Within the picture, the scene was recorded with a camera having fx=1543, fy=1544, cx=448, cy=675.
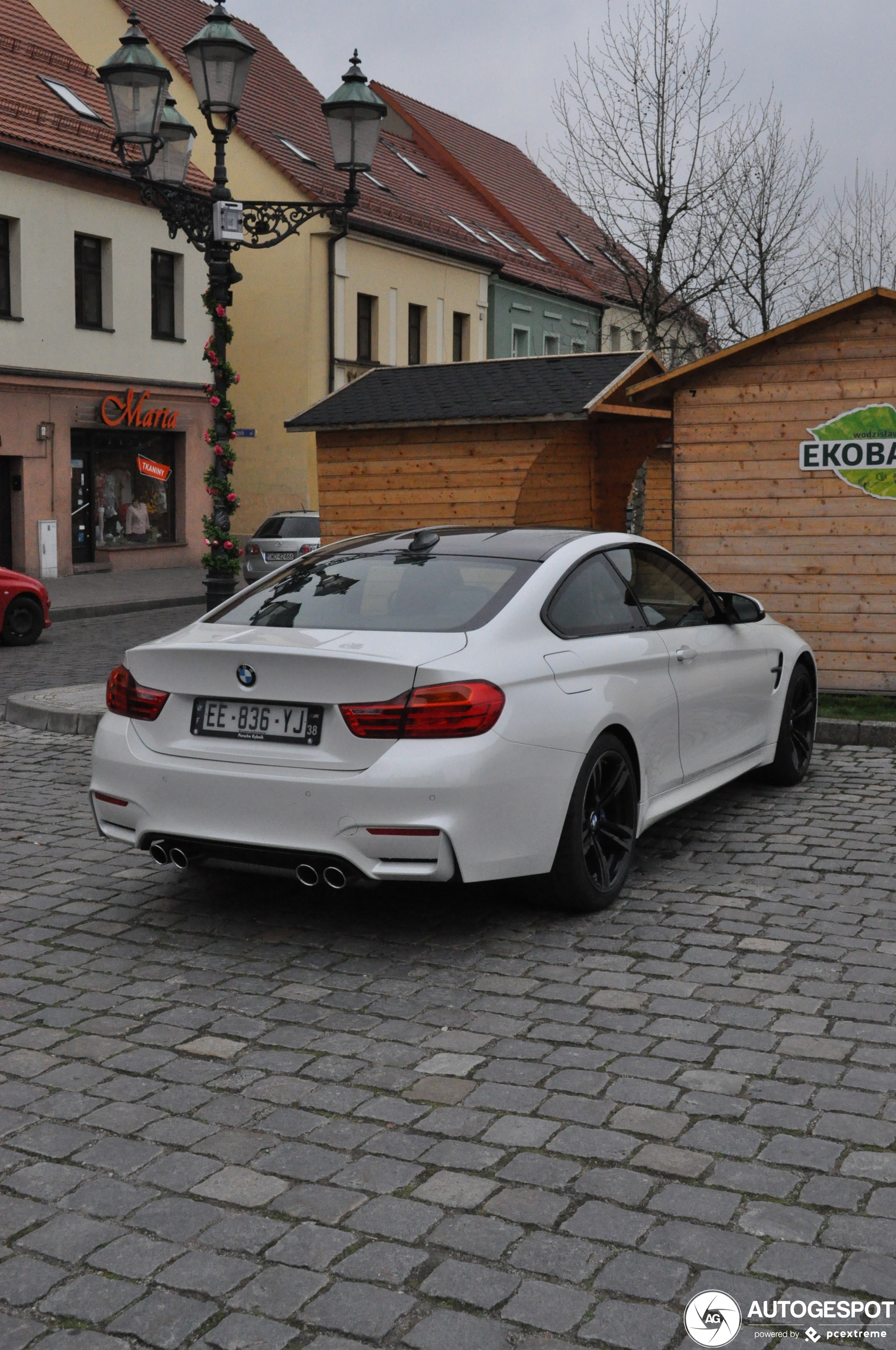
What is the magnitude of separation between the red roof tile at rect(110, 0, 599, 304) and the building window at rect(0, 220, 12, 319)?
29.6ft

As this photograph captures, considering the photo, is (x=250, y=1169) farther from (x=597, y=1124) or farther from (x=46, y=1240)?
(x=597, y=1124)

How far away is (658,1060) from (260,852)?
166 centimetres

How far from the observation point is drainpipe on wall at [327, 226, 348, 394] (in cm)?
3491

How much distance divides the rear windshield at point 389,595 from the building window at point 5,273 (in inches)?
883

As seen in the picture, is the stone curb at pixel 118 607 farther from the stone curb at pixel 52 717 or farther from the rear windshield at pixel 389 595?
Result: the rear windshield at pixel 389 595

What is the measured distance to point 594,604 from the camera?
6324 millimetres

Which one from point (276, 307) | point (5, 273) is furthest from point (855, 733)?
point (276, 307)

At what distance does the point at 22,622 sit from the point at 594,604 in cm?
1259

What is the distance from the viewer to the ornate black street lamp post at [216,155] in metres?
12.2

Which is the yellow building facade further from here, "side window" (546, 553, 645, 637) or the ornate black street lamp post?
"side window" (546, 553, 645, 637)

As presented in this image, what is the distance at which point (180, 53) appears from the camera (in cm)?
3547

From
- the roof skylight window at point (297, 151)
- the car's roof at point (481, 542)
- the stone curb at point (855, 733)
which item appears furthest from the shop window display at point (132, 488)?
the car's roof at point (481, 542)

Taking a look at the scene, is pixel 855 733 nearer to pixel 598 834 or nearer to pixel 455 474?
pixel 598 834

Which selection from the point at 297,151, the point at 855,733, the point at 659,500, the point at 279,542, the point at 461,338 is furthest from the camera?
the point at 461,338
